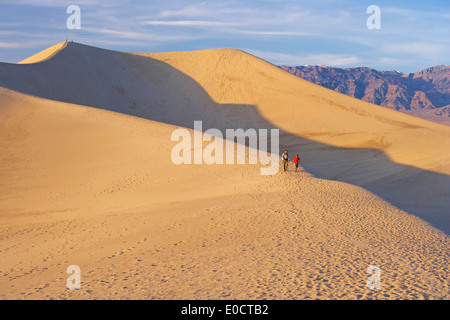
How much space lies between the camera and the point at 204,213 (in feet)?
39.3

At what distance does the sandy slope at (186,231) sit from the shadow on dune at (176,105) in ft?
19.7

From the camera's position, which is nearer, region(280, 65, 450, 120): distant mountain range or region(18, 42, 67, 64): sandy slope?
region(18, 42, 67, 64): sandy slope

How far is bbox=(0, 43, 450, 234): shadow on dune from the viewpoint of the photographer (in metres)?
20.9

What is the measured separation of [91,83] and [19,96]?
56.2ft

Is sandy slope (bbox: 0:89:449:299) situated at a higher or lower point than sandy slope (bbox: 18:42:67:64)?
lower

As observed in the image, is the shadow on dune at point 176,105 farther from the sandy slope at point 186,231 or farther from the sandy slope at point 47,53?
the sandy slope at point 186,231

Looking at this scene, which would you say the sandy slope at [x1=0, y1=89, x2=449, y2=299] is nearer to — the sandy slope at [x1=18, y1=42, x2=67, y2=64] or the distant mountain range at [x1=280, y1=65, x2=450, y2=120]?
the sandy slope at [x1=18, y1=42, x2=67, y2=64]

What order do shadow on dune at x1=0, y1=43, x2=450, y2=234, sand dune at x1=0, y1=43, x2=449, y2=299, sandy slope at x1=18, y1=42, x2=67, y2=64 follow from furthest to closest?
sandy slope at x1=18, y1=42, x2=67, y2=64
shadow on dune at x1=0, y1=43, x2=450, y2=234
sand dune at x1=0, y1=43, x2=449, y2=299

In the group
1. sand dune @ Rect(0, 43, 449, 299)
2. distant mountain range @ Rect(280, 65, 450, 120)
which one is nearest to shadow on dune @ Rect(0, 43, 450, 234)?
sand dune @ Rect(0, 43, 449, 299)

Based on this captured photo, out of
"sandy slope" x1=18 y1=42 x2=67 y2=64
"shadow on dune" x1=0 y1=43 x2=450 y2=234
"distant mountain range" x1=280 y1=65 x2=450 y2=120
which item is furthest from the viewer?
"distant mountain range" x1=280 y1=65 x2=450 y2=120

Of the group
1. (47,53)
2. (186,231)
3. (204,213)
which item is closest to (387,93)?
(47,53)

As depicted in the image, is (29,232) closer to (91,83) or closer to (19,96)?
(19,96)

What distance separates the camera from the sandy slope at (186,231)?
23.7ft

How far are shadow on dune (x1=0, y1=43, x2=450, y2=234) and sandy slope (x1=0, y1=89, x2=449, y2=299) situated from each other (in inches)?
236
